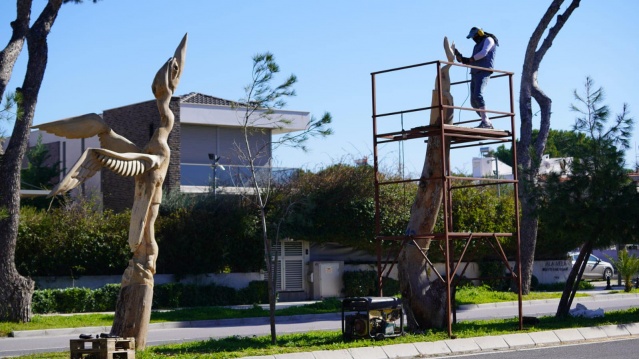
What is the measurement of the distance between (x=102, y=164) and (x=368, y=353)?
16.7 feet

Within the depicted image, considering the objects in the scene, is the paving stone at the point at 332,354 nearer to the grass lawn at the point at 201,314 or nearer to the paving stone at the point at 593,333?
the paving stone at the point at 593,333

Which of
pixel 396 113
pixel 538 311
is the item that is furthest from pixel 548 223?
pixel 538 311

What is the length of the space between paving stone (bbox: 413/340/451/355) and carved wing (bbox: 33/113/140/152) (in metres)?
5.68

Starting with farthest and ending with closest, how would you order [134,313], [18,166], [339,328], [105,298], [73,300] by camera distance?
[105,298], [73,300], [18,166], [339,328], [134,313]

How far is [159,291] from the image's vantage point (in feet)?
92.8

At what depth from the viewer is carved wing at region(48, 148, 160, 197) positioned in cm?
1161

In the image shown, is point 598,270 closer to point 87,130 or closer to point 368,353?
point 368,353

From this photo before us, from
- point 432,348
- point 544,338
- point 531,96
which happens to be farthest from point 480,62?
point 531,96

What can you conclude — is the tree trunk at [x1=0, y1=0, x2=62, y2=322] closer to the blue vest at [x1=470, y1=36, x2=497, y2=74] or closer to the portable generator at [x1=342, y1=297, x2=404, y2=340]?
the portable generator at [x1=342, y1=297, x2=404, y2=340]

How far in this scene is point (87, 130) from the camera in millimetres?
13344

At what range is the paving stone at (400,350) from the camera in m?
13.9

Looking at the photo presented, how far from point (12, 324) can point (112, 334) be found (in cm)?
926

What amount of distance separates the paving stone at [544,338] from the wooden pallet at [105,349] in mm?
7217

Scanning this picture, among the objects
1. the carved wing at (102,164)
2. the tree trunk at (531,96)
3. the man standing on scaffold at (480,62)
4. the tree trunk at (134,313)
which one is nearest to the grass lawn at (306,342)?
the tree trunk at (134,313)
